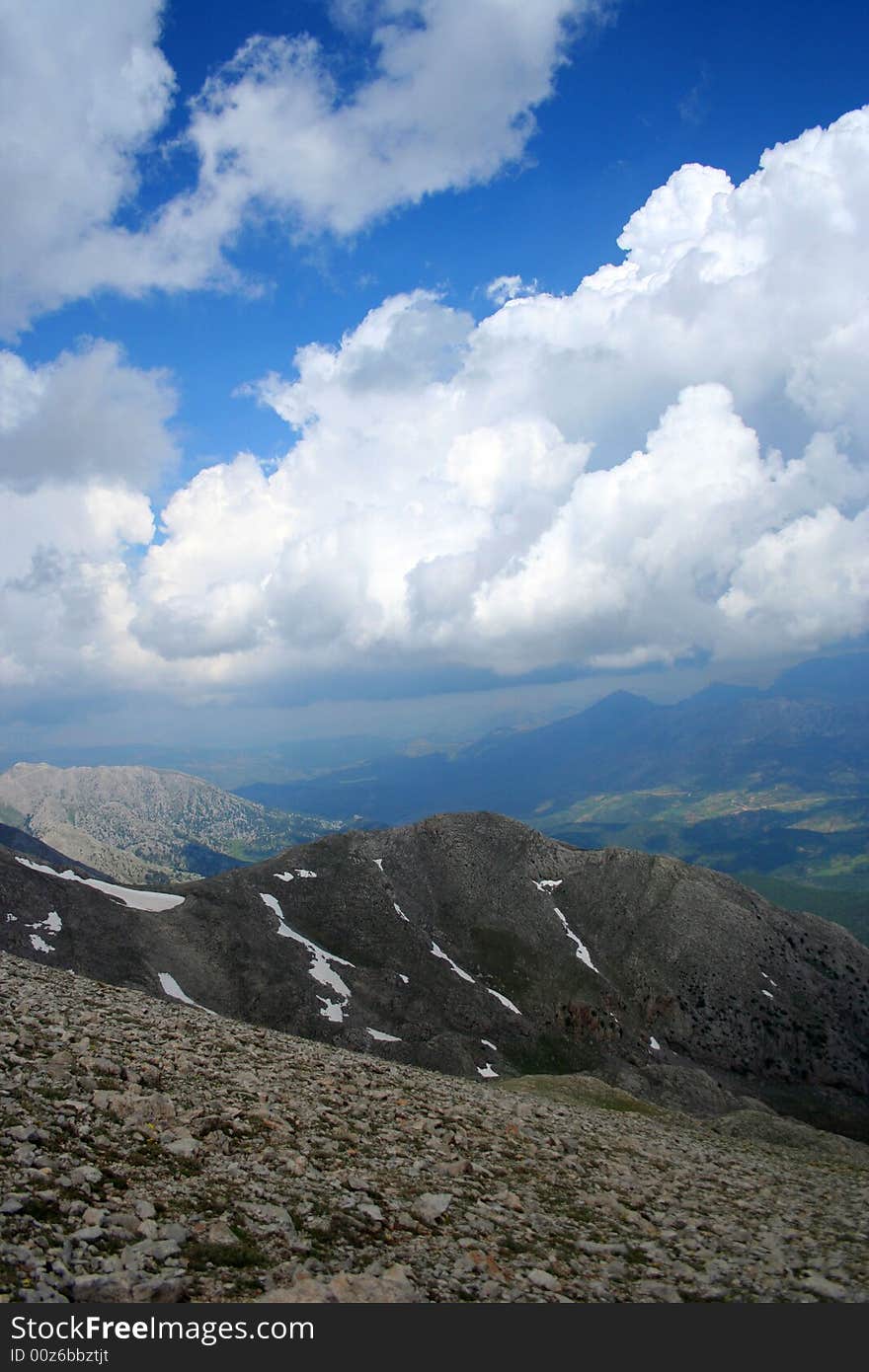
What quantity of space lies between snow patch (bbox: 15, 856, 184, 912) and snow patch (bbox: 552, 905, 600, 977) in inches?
2890

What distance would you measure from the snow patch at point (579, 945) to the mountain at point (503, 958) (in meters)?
0.61

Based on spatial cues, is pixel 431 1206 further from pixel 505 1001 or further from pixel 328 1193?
pixel 505 1001

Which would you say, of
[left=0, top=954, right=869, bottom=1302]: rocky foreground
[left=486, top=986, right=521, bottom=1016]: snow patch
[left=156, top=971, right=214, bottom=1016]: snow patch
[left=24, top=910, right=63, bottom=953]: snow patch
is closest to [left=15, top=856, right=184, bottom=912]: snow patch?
[left=24, top=910, right=63, bottom=953]: snow patch

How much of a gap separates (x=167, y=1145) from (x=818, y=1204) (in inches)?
773

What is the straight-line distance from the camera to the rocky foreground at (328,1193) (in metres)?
9.52

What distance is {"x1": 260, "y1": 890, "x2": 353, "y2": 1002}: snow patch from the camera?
340 feet

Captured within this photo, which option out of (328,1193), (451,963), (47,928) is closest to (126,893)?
(47,928)

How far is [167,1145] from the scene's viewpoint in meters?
13.0

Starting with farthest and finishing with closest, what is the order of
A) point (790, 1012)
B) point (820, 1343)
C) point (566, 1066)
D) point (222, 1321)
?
point (790, 1012), point (566, 1066), point (820, 1343), point (222, 1321)

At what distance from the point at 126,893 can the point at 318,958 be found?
116ft

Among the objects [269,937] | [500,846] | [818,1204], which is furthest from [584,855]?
[818,1204]

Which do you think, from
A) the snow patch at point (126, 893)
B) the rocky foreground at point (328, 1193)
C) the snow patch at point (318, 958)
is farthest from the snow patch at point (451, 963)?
the rocky foreground at point (328, 1193)

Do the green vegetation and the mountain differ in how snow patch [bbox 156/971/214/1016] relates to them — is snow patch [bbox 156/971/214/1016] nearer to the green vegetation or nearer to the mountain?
the mountain

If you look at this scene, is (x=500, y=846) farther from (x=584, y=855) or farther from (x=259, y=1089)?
(x=259, y=1089)
